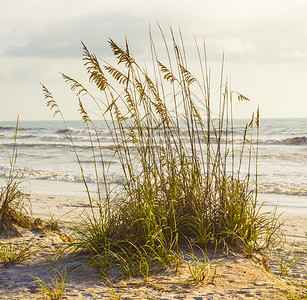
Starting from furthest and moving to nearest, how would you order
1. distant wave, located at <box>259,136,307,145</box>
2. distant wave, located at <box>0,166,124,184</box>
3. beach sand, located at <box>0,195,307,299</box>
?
distant wave, located at <box>259,136,307,145</box>
distant wave, located at <box>0,166,124,184</box>
beach sand, located at <box>0,195,307,299</box>

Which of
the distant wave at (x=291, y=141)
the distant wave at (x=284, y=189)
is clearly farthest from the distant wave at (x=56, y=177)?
the distant wave at (x=291, y=141)

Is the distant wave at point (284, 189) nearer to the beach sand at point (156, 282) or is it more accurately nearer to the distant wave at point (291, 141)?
the beach sand at point (156, 282)

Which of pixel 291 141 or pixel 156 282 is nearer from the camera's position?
pixel 156 282

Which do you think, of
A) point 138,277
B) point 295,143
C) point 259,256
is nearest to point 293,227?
point 259,256

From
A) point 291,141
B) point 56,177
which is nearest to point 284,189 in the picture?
point 56,177

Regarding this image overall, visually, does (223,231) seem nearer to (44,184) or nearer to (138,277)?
(138,277)

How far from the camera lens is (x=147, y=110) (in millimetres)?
3408

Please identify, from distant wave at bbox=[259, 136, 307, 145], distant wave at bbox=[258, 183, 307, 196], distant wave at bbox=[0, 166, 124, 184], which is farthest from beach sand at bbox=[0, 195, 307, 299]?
distant wave at bbox=[259, 136, 307, 145]

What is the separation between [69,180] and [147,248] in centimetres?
740

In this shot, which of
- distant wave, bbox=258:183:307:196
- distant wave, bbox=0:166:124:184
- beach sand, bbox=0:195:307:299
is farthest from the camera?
distant wave, bbox=0:166:124:184

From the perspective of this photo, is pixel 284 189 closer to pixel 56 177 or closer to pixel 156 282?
pixel 56 177

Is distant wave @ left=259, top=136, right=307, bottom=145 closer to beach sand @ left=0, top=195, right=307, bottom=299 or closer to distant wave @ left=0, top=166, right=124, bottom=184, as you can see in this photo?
distant wave @ left=0, top=166, right=124, bottom=184

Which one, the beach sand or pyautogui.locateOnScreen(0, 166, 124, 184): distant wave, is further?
pyautogui.locateOnScreen(0, 166, 124, 184): distant wave

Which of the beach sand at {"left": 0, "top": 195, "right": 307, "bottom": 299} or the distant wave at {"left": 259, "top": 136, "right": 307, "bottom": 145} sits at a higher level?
the beach sand at {"left": 0, "top": 195, "right": 307, "bottom": 299}
